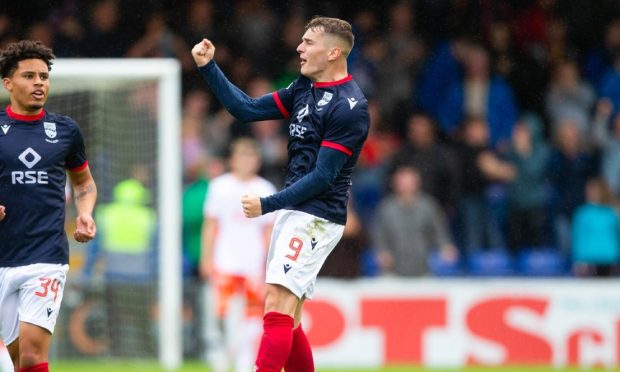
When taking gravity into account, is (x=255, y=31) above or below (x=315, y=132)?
above

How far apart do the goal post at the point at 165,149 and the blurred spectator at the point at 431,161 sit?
3167 mm

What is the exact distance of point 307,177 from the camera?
7.34 meters

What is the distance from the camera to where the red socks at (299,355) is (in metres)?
7.59

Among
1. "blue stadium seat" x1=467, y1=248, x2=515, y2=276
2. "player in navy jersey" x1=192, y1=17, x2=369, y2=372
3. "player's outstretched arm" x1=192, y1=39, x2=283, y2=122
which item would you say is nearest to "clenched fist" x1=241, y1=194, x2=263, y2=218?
"player in navy jersey" x1=192, y1=17, x2=369, y2=372

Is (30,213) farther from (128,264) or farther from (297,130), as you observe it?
(128,264)

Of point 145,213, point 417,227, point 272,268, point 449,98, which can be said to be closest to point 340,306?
point 417,227

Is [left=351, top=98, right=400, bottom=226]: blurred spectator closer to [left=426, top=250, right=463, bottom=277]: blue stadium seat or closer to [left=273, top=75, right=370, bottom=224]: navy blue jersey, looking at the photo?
[left=426, top=250, right=463, bottom=277]: blue stadium seat

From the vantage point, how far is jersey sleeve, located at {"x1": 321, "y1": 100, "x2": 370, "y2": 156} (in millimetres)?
7367

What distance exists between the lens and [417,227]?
14.0m

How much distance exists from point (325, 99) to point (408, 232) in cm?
662

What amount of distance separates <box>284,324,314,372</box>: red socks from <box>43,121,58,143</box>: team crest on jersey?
69.2 inches

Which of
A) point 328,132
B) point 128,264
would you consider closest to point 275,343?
Answer: point 328,132

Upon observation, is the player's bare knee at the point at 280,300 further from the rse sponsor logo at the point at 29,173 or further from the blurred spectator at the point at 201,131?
the blurred spectator at the point at 201,131

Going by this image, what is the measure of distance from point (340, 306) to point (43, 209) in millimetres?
6574
